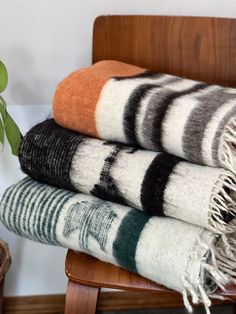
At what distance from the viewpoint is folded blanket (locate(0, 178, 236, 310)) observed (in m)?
0.62

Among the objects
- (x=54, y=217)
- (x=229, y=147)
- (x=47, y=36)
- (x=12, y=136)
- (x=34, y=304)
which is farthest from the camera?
(x=34, y=304)

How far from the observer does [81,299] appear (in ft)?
2.36

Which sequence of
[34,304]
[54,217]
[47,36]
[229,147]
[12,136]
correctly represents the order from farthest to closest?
[34,304] < [47,36] < [12,136] < [54,217] < [229,147]

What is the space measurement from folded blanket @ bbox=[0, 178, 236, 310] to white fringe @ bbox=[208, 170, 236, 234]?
0.07 feet

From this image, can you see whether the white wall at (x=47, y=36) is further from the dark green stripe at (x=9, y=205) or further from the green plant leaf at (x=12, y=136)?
the dark green stripe at (x=9, y=205)

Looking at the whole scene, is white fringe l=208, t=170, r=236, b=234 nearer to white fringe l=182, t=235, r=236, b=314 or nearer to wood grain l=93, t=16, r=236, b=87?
white fringe l=182, t=235, r=236, b=314

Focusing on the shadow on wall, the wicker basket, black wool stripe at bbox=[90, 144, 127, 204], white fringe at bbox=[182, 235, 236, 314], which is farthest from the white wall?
white fringe at bbox=[182, 235, 236, 314]

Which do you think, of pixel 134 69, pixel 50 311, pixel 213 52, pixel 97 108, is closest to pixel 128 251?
pixel 97 108

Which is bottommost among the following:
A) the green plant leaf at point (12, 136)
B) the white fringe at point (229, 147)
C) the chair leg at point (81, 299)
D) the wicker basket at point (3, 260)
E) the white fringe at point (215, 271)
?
the wicker basket at point (3, 260)

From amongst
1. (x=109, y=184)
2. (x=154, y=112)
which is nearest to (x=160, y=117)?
(x=154, y=112)

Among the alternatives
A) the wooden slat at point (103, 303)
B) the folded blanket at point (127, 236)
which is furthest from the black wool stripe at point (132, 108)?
the wooden slat at point (103, 303)

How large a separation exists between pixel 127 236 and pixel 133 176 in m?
0.08

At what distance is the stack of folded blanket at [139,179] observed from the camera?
61cm

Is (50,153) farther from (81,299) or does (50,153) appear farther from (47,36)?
(47,36)
